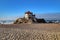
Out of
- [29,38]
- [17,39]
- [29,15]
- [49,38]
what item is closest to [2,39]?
[17,39]

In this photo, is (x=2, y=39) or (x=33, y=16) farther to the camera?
(x=33, y=16)

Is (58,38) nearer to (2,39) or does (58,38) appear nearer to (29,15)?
(2,39)

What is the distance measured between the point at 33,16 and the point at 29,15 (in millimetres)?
1565

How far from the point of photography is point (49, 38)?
9680mm

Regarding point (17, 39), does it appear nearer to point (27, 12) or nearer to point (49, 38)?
point (49, 38)

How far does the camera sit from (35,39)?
952 cm

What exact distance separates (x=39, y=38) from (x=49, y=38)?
711 mm

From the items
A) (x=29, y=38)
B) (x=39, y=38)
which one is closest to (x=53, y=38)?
(x=39, y=38)

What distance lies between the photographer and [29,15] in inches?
1535

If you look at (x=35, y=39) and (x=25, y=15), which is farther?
(x=25, y=15)

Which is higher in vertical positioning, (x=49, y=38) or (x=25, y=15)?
(x=25, y=15)

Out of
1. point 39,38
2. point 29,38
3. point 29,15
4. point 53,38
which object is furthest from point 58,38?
point 29,15

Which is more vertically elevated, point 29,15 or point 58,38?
point 29,15

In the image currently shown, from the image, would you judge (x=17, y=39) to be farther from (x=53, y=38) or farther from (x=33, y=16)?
(x=33, y=16)
